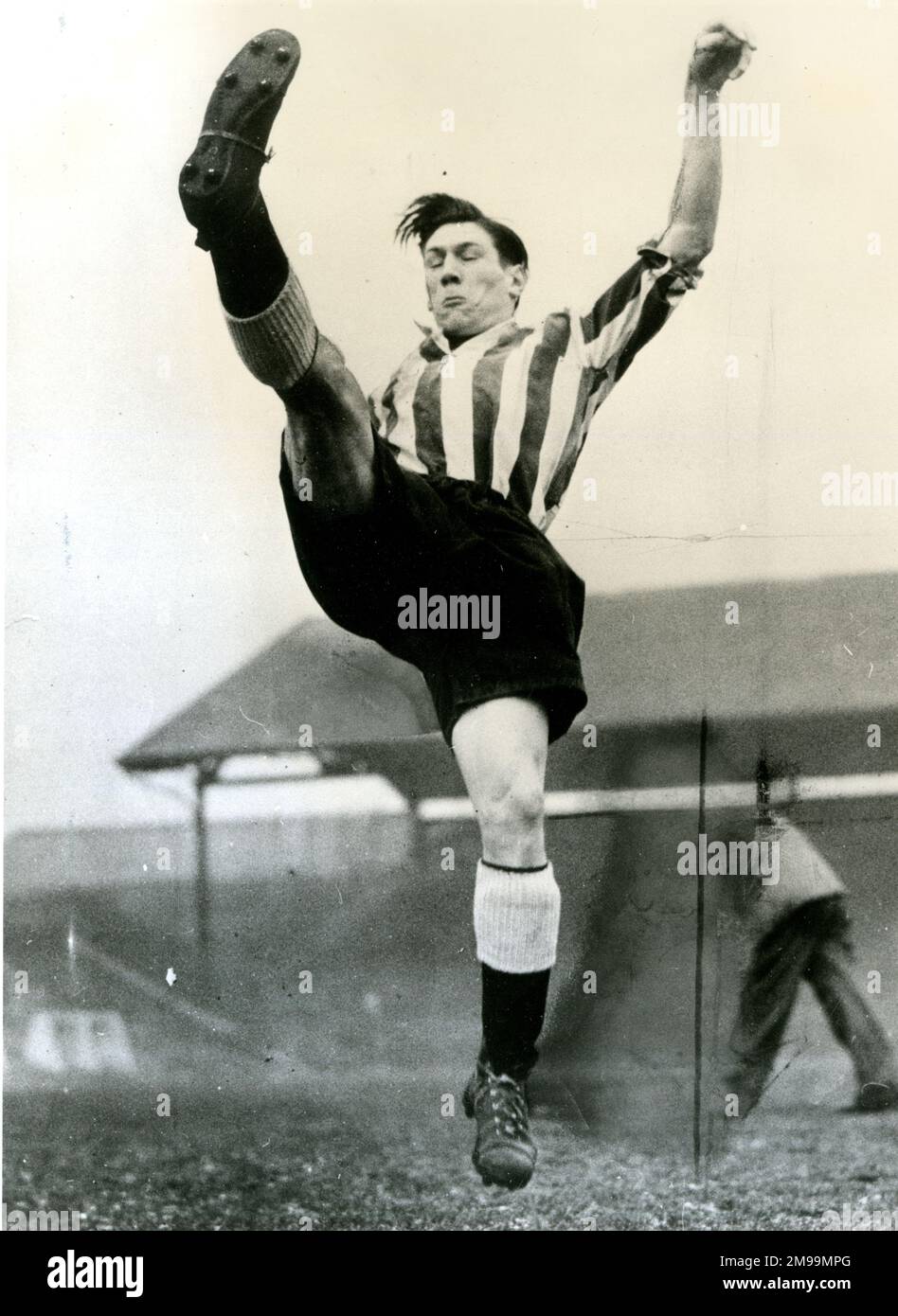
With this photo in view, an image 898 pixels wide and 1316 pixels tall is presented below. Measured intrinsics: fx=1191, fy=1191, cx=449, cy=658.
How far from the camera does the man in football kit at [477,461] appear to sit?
324cm

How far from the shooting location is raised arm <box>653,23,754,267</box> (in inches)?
131

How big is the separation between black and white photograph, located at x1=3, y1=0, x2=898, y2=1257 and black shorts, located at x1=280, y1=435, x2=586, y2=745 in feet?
0.04

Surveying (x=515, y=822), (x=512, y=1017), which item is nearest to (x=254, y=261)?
(x=515, y=822)

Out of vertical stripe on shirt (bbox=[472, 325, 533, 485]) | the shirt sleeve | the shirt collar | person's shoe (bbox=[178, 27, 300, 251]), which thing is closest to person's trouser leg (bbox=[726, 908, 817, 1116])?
vertical stripe on shirt (bbox=[472, 325, 533, 485])

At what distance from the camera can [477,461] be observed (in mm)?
3350

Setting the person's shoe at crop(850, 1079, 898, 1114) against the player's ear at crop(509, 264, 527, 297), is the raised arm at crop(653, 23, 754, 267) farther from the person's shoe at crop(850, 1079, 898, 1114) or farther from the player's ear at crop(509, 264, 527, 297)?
the person's shoe at crop(850, 1079, 898, 1114)

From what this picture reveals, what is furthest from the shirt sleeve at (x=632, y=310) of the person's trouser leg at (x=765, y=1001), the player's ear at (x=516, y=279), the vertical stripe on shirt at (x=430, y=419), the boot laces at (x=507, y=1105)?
the boot laces at (x=507, y=1105)

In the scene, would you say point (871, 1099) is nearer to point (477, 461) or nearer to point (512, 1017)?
point (512, 1017)

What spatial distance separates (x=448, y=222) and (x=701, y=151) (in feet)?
2.39

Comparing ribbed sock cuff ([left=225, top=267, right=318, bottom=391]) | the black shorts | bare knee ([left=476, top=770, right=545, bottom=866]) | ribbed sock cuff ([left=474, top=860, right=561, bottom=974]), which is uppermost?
ribbed sock cuff ([left=225, top=267, right=318, bottom=391])

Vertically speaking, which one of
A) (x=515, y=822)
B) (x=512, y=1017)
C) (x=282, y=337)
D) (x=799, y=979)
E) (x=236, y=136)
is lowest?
(x=512, y=1017)
